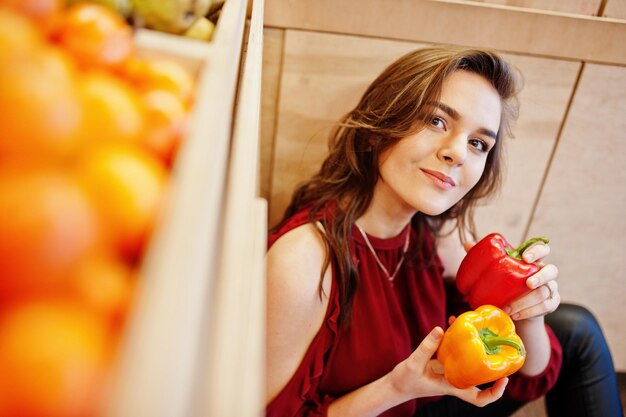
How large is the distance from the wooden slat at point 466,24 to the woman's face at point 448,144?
28 cm

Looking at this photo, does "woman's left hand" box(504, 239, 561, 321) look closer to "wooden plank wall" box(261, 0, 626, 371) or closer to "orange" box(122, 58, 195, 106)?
"wooden plank wall" box(261, 0, 626, 371)

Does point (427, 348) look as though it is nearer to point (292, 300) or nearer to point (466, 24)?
point (292, 300)

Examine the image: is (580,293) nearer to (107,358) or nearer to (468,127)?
(468,127)

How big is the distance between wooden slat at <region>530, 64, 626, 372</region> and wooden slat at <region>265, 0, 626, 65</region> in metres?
0.09

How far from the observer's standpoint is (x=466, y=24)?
119 centimetres

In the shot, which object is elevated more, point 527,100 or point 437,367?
point 527,100

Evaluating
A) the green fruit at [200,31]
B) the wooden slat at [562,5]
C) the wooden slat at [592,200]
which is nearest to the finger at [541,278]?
the wooden slat at [592,200]

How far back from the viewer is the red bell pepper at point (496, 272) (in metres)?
1.02

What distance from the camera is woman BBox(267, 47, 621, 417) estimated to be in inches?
36.2

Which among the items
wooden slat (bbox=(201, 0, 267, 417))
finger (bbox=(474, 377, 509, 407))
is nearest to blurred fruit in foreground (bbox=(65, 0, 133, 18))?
wooden slat (bbox=(201, 0, 267, 417))

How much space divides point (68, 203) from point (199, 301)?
8cm

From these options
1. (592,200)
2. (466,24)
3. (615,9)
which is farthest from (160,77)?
(592,200)

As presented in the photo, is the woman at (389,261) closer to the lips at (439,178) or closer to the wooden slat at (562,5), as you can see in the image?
the lips at (439,178)

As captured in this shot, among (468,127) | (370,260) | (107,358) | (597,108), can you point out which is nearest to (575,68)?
(597,108)
